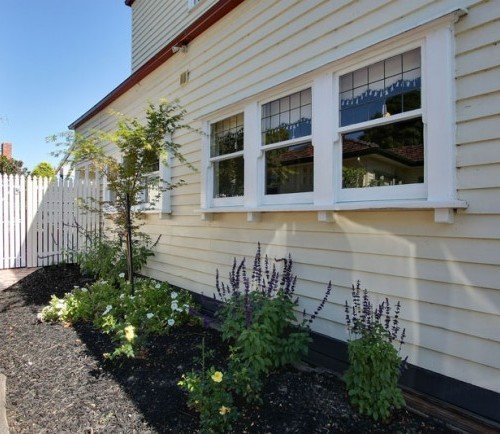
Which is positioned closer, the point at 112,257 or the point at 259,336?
the point at 259,336

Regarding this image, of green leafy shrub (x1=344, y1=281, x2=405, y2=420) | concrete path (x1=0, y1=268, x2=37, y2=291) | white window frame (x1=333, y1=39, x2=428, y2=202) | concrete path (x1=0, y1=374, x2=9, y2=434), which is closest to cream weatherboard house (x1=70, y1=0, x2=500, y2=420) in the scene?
white window frame (x1=333, y1=39, x2=428, y2=202)

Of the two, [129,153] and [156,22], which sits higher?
[156,22]

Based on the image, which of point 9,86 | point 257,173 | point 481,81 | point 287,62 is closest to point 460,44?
point 481,81

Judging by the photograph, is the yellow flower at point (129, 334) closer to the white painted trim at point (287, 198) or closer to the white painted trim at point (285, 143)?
the white painted trim at point (287, 198)

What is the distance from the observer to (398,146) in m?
3.02

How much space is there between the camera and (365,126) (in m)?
3.21

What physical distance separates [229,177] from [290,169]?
124 cm

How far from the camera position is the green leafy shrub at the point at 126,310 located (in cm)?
409

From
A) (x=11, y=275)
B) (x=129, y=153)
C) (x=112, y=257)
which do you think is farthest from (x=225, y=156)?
(x=11, y=275)

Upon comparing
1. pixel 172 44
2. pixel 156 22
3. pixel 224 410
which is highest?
pixel 156 22

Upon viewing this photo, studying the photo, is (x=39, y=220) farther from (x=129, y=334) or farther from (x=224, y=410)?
(x=224, y=410)

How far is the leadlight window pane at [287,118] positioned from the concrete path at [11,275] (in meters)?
5.62

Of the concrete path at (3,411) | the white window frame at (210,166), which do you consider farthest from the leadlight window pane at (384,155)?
the concrete path at (3,411)

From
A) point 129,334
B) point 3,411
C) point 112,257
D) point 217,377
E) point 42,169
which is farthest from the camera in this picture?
point 42,169
